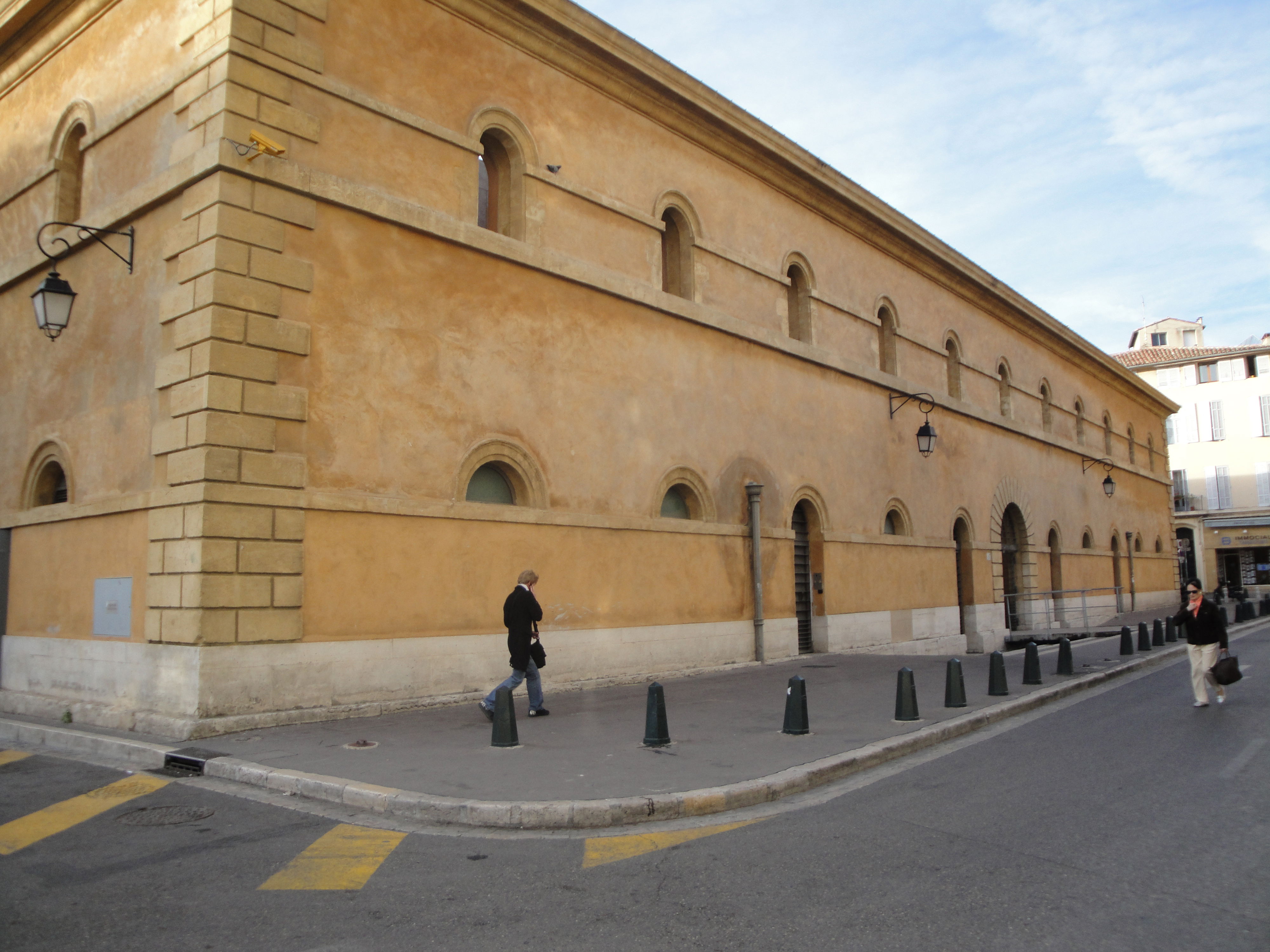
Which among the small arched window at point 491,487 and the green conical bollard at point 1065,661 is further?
the green conical bollard at point 1065,661

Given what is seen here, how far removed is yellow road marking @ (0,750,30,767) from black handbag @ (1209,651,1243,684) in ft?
40.5

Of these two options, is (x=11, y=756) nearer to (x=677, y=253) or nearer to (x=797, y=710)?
(x=797, y=710)

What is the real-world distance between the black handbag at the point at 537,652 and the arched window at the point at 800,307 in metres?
10.8

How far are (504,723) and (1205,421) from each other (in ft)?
182

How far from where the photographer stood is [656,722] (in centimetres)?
829

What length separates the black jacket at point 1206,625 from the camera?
35.7 ft

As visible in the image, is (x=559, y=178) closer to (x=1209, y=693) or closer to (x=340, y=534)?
(x=340, y=534)

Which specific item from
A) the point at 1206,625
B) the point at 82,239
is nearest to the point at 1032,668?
the point at 1206,625

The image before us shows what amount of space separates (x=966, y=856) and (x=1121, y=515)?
34.6m

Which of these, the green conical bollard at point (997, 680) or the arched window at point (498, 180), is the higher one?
the arched window at point (498, 180)

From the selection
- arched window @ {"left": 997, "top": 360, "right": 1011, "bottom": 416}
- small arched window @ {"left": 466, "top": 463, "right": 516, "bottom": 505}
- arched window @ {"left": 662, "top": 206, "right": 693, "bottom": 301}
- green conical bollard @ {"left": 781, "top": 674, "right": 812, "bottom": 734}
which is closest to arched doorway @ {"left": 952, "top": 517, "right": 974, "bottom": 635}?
arched window @ {"left": 997, "top": 360, "right": 1011, "bottom": 416}

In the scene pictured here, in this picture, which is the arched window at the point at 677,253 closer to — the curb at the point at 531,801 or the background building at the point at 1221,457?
the curb at the point at 531,801

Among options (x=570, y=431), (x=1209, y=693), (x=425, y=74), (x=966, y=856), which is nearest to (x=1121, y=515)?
(x=1209, y=693)

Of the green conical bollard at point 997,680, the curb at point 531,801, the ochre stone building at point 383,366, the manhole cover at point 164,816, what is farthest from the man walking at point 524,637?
the green conical bollard at point 997,680
